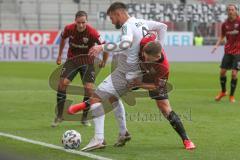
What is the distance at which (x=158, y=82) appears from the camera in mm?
8656

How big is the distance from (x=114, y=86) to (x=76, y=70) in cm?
303

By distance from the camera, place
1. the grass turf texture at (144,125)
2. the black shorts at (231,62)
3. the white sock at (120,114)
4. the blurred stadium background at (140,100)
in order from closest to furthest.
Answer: the grass turf texture at (144,125), the blurred stadium background at (140,100), the white sock at (120,114), the black shorts at (231,62)

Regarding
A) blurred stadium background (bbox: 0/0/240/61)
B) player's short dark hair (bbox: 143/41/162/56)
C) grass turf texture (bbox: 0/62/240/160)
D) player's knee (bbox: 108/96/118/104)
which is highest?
player's short dark hair (bbox: 143/41/162/56)

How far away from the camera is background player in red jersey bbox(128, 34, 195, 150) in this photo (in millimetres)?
8539

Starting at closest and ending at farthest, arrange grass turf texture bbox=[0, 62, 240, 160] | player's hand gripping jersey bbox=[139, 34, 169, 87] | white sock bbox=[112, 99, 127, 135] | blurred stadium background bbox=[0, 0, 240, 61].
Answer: grass turf texture bbox=[0, 62, 240, 160] → player's hand gripping jersey bbox=[139, 34, 169, 87] → white sock bbox=[112, 99, 127, 135] → blurred stadium background bbox=[0, 0, 240, 61]

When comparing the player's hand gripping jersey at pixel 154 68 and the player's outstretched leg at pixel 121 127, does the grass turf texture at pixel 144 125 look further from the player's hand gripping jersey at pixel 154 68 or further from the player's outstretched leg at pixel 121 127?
the player's hand gripping jersey at pixel 154 68

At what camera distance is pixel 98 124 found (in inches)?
337

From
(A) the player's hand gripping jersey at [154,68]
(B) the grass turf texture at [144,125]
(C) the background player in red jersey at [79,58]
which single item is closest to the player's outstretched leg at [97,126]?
(B) the grass turf texture at [144,125]

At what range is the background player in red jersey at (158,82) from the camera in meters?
8.54

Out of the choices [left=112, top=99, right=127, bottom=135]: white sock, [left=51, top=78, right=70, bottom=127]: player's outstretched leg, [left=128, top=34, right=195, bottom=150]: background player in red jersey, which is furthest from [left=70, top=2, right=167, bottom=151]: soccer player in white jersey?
[left=51, top=78, right=70, bottom=127]: player's outstretched leg

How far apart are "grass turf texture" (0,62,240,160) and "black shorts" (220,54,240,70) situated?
89 centimetres

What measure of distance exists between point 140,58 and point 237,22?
7.39 metres

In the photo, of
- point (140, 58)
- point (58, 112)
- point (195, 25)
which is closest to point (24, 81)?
point (58, 112)

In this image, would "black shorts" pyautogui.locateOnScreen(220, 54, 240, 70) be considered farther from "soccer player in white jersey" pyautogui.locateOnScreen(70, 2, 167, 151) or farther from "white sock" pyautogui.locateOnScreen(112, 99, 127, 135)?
"white sock" pyautogui.locateOnScreen(112, 99, 127, 135)
